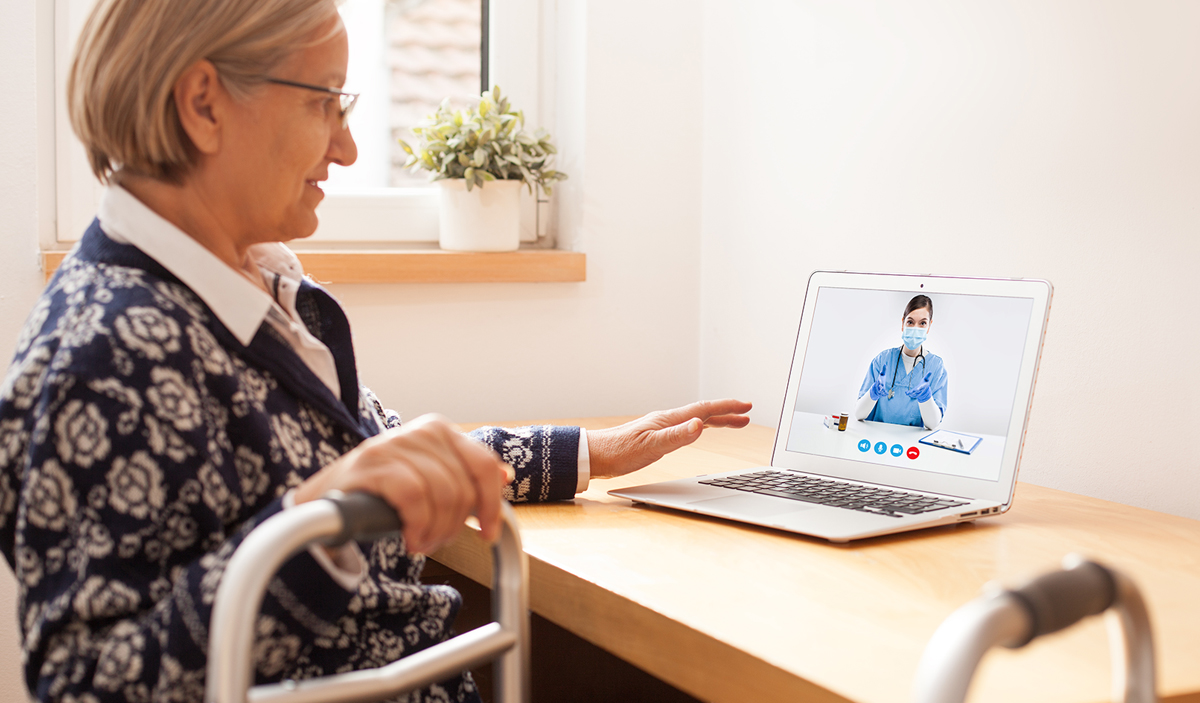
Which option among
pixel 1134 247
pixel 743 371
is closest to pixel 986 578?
pixel 1134 247

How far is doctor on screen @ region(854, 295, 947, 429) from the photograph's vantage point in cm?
114

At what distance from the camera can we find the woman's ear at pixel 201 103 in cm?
78

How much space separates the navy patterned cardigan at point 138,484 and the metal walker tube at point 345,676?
10 centimetres

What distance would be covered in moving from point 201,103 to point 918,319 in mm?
778

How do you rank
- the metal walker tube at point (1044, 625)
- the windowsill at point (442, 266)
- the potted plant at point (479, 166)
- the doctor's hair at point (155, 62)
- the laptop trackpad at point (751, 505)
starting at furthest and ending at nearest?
the potted plant at point (479, 166) → the windowsill at point (442, 266) → the laptop trackpad at point (751, 505) → the doctor's hair at point (155, 62) → the metal walker tube at point (1044, 625)

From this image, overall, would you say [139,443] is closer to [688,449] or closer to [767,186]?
[688,449]

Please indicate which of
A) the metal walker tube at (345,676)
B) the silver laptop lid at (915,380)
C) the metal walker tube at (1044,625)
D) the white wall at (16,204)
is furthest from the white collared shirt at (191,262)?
the white wall at (16,204)

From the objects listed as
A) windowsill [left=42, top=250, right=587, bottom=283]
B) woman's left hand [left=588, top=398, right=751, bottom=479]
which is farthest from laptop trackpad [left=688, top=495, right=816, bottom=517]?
windowsill [left=42, top=250, right=587, bottom=283]

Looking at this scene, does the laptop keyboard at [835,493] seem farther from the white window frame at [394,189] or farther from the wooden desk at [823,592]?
the white window frame at [394,189]

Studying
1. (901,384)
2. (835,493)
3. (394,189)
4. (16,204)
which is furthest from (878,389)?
(16,204)

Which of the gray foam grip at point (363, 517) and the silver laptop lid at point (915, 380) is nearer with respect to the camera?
the gray foam grip at point (363, 517)

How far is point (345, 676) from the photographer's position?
1.79 feet

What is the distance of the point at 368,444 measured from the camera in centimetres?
60

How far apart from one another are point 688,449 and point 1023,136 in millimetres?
593
